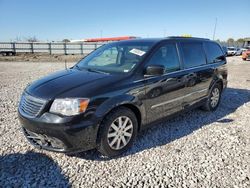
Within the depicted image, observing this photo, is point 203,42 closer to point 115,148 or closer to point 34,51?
point 115,148

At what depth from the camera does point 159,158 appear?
11.3ft

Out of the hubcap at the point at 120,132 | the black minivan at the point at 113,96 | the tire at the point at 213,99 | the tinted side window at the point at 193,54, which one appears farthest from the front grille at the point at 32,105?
the tire at the point at 213,99

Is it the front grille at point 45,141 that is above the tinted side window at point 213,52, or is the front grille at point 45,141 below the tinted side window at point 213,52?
below

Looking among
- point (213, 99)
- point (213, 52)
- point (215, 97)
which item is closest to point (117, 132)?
point (213, 99)

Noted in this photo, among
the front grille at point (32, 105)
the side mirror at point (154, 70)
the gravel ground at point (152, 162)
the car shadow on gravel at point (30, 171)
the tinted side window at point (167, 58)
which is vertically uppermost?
the tinted side window at point (167, 58)

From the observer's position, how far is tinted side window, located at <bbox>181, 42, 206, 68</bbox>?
4.56 metres

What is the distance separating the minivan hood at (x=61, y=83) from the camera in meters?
3.17

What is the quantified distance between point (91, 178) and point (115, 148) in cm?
62

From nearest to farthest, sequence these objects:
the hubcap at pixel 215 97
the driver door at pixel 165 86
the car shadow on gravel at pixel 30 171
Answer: the car shadow on gravel at pixel 30 171 → the driver door at pixel 165 86 → the hubcap at pixel 215 97

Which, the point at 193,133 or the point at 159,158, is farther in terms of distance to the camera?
the point at 193,133

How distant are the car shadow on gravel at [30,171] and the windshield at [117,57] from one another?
1666mm

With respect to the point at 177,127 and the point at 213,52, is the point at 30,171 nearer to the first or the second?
the point at 177,127

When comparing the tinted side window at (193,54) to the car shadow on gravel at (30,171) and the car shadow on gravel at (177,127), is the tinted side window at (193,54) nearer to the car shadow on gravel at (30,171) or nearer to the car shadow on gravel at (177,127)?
the car shadow on gravel at (177,127)

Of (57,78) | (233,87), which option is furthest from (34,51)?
(57,78)
